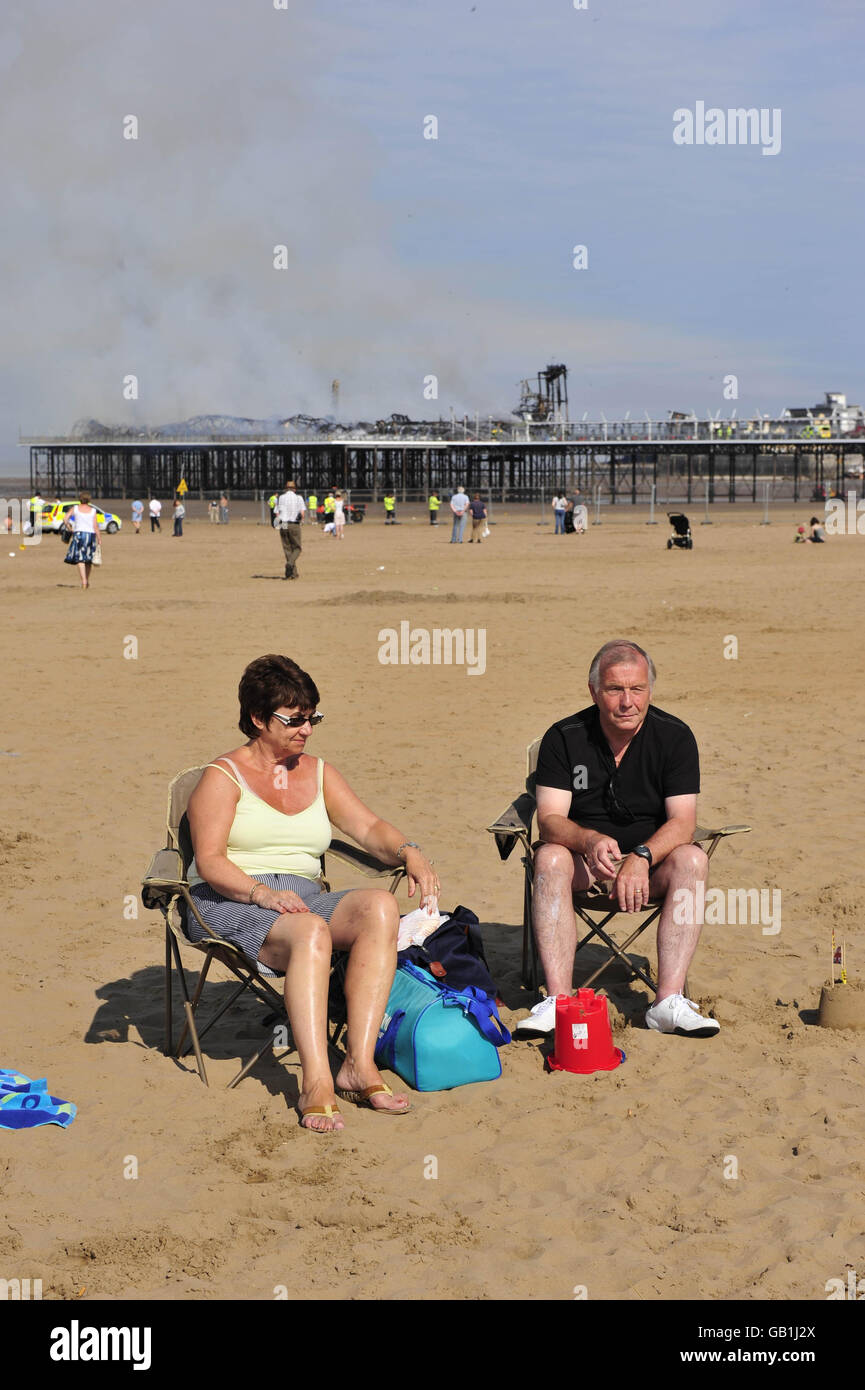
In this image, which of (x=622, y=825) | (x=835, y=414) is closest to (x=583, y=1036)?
(x=622, y=825)

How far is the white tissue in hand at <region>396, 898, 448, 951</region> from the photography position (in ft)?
17.1

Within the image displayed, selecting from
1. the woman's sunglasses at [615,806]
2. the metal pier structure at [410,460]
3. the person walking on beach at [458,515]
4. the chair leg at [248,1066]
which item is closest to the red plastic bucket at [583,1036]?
the woman's sunglasses at [615,806]

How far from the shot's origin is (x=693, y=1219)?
3.88m

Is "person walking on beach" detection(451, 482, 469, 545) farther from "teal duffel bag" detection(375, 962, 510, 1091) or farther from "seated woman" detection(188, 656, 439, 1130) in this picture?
"teal duffel bag" detection(375, 962, 510, 1091)

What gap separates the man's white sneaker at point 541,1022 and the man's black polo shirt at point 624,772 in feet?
2.06

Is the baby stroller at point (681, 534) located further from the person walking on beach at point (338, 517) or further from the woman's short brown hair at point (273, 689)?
the woman's short brown hair at point (273, 689)

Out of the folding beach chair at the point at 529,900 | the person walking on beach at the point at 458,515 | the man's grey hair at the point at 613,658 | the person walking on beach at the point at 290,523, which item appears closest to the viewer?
the man's grey hair at the point at 613,658

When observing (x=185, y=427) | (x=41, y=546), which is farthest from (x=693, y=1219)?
(x=185, y=427)

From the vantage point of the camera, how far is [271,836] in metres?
4.97

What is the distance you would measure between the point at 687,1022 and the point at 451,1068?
836 mm

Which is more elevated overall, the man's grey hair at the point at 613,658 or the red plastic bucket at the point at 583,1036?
the man's grey hair at the point at 613,658

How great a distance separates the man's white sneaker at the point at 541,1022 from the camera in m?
5.02
